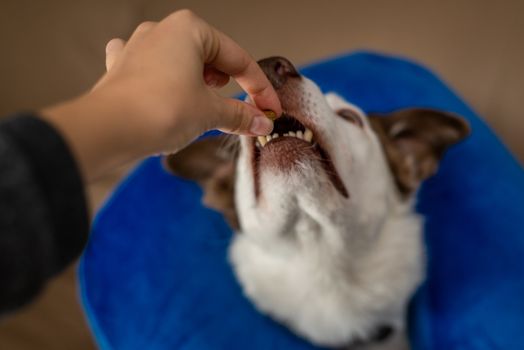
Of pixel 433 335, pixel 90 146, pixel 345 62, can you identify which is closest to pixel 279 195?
pixel 90 146

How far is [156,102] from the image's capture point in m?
0.52

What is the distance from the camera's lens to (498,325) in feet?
3.87

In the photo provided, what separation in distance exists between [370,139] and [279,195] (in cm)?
31

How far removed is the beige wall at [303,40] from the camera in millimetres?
1710

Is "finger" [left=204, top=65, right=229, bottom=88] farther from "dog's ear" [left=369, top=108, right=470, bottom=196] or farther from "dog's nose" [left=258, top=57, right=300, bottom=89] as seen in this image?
"dog's ear" [left=369, top=108, right=470, bottom=196]

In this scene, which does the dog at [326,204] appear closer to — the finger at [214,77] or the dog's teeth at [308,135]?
the dog's teeth at [308,135]

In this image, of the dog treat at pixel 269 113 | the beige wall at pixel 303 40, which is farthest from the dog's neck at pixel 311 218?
the beige wall at pixel 303 40

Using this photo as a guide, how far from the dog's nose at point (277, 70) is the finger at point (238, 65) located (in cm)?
10

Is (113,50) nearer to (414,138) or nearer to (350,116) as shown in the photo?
(350,116)

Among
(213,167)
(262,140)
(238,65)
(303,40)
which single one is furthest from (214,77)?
(303,40)

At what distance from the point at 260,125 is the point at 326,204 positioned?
0.30m

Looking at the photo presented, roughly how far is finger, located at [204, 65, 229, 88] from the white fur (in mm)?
172

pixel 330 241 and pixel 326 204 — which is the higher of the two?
pixel 326 204

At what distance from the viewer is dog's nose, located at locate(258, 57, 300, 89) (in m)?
0.82
